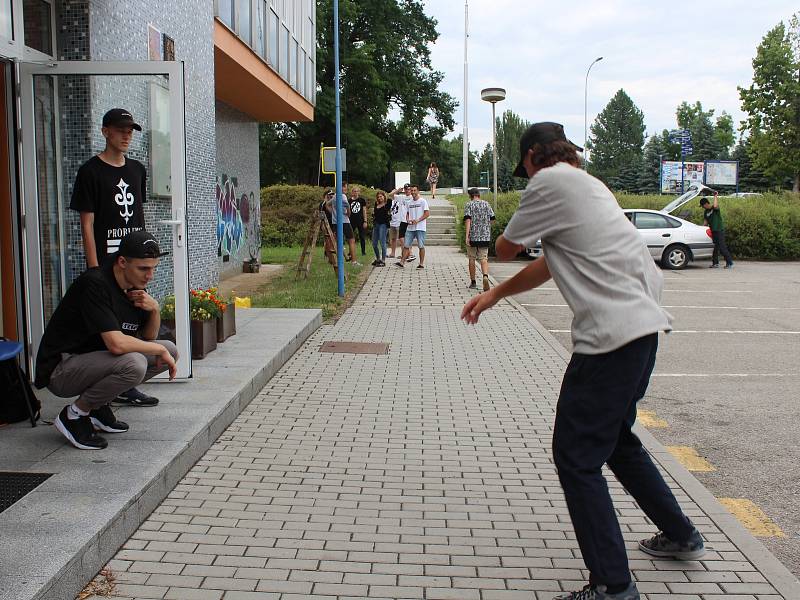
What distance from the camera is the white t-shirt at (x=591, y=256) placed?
3.21m

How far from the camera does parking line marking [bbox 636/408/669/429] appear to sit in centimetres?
659

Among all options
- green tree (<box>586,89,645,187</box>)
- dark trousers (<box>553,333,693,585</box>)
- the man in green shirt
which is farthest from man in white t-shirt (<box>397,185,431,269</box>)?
green tree (<box>586,89,645,187</box>)

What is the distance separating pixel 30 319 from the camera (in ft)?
20.9

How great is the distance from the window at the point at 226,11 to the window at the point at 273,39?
2484 mm

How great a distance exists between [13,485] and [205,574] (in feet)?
4.17

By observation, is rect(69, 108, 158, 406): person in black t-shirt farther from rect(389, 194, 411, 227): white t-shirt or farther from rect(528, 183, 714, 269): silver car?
rect(528, 183, 714, 269): silver car

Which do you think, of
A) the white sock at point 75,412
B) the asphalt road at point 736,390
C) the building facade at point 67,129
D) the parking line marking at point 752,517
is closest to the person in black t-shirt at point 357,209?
the asphalt road at point 736,390

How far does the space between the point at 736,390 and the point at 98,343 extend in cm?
583

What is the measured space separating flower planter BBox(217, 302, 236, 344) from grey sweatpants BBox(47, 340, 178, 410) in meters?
3.69

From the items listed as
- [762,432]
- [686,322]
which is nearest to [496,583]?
[762,432]

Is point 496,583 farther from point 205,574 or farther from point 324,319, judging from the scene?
point 324,319

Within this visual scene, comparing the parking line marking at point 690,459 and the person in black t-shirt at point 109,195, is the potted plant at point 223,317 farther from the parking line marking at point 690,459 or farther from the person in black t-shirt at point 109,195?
the parking line marking at point 690,459

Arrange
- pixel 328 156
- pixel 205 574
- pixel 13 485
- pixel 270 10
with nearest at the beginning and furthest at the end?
pixel 205 574
pixel 13 485
pixel 328 156
pixel 270 10

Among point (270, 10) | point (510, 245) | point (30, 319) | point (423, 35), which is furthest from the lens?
point (423, 35)
